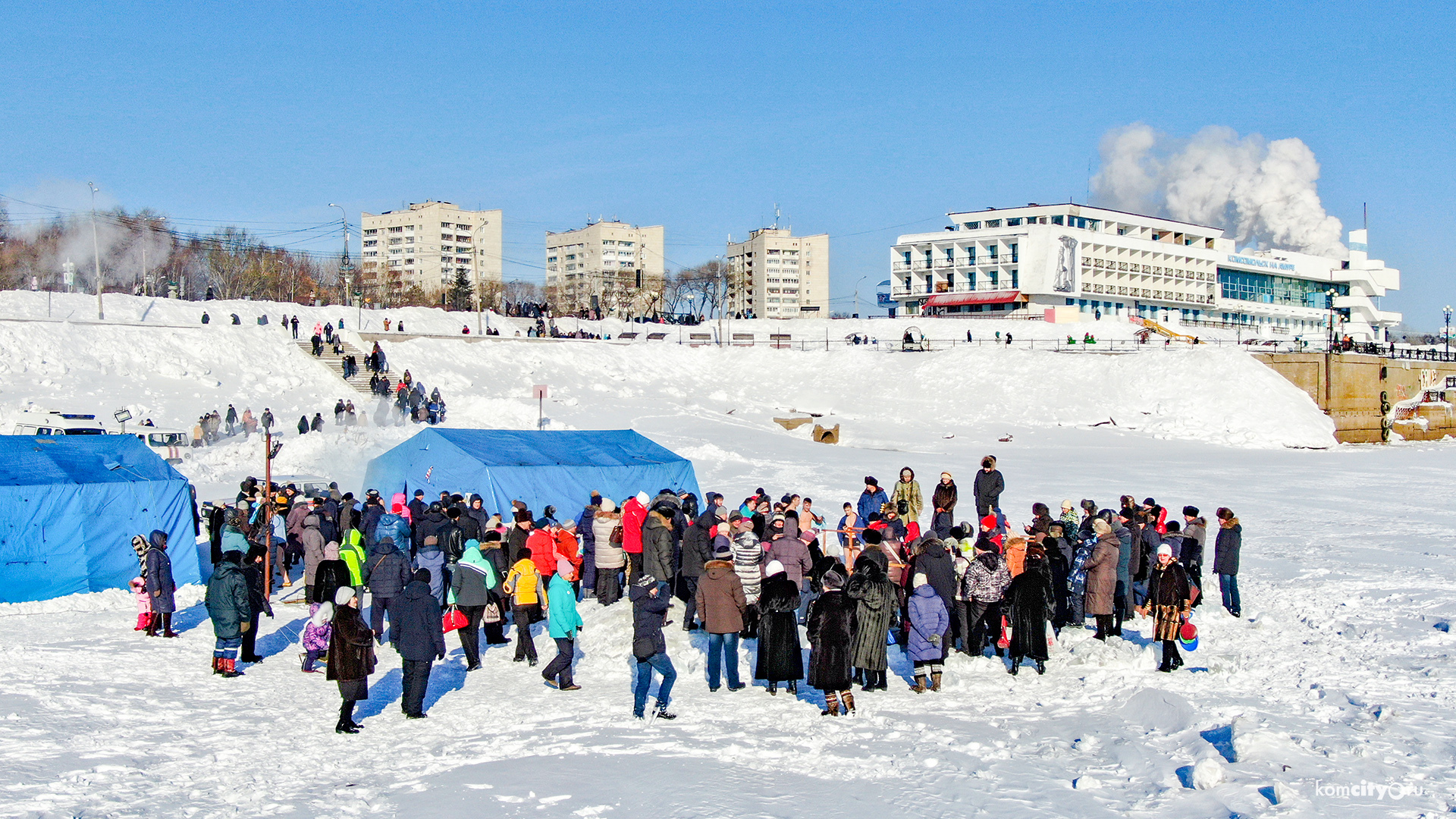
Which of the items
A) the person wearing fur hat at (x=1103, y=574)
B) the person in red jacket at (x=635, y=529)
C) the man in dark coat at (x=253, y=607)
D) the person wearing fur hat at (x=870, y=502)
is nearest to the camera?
the man in dark coat at (x=253, y=607)

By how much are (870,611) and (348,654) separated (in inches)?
168

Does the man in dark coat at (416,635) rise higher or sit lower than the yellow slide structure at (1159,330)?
lower

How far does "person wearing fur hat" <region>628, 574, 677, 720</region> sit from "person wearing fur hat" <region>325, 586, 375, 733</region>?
83.3 inches

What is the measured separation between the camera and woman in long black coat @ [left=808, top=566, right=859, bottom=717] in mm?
8414

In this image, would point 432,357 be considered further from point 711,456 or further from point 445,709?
point 445,709

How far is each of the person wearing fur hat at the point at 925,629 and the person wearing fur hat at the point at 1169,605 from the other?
2173 mm

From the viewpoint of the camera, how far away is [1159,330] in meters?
69.9

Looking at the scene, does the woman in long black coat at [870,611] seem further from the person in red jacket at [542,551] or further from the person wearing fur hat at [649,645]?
the person in red jacket at [542,551]

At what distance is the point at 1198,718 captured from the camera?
26.8ft

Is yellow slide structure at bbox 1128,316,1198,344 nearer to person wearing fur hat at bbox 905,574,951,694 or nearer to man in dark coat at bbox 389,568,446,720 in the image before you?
person wearing fur hat at bbox 905,574,951,694

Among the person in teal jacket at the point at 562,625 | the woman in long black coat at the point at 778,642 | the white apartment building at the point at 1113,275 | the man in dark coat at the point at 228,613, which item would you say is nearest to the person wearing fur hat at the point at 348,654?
the person in teal jacket at the point at 562,625

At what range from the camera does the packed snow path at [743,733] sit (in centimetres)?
670

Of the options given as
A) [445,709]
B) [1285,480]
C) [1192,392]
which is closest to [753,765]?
[445,709]

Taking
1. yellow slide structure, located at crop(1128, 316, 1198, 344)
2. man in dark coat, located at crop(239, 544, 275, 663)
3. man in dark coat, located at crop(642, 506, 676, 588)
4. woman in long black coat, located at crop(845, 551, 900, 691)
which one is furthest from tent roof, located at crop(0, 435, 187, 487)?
yellow slide structure, located at crop(1128, 316, 1198, 344)
